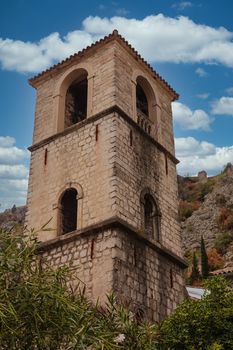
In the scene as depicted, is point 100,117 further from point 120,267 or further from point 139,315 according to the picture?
point 139,315

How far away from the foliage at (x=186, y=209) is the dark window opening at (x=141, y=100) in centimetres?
3538

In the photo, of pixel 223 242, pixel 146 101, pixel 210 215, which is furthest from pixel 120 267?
pixel 210 215

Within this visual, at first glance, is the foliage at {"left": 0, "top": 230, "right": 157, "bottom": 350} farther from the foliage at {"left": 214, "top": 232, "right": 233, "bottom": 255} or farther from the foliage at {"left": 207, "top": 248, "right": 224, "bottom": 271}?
the foliage at {"left": 214, "top": 232, "right": 233, "bottom": 255}

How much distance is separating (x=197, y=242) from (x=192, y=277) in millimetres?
8723

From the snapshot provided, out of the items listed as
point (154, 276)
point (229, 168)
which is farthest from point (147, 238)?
point (229, 168)

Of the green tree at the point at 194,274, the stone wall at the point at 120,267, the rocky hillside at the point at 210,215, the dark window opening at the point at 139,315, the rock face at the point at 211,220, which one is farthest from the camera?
the rock face at the point at 211,220

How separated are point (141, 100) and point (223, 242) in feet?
97.4

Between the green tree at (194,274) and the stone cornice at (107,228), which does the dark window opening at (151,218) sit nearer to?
the stone cornice at (107,228)

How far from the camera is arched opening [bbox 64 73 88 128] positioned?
54.3 feet

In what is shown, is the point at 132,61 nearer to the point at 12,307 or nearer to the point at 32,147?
the point at 32,147

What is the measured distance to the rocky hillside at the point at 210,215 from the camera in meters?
44.8

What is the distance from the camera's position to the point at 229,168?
202 feet

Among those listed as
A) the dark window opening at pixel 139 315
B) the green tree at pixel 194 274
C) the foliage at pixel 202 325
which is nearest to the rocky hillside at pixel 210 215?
the green tree at pixel 194 274

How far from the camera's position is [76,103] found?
1708cm
